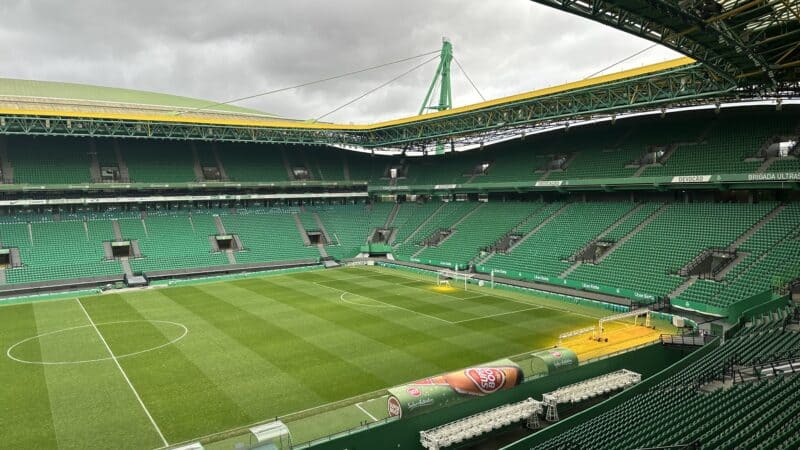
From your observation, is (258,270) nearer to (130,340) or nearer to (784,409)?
(130,340)

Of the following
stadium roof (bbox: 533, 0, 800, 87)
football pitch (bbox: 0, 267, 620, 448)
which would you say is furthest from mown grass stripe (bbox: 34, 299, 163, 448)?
stadium roof (bbox: 533, 0, 800, 87)

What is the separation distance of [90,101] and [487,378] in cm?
4661

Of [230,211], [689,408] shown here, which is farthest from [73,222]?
[689,408]

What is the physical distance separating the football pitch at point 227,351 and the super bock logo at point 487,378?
3235 millimetres

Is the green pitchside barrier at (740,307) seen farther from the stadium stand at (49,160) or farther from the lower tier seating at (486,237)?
the stadium stand at (49,160)

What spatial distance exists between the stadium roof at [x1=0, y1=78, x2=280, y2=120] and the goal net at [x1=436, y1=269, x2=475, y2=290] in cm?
2689

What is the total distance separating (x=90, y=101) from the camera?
1793 inches

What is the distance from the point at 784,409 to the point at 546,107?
2707 cm

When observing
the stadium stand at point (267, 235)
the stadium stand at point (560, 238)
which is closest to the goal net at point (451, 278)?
the stadium stand at point (560, 238)

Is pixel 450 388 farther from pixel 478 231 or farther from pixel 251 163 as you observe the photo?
pixel 251 163

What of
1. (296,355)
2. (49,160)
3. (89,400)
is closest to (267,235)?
(49,160)

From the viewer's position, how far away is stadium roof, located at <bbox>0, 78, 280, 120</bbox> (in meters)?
40.8

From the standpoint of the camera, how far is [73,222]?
141ft

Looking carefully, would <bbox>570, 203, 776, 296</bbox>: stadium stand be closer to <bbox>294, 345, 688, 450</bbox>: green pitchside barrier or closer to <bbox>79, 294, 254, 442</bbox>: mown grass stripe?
<bbox>294, 345, 688, 450</bbox>: green pitchside barrier
